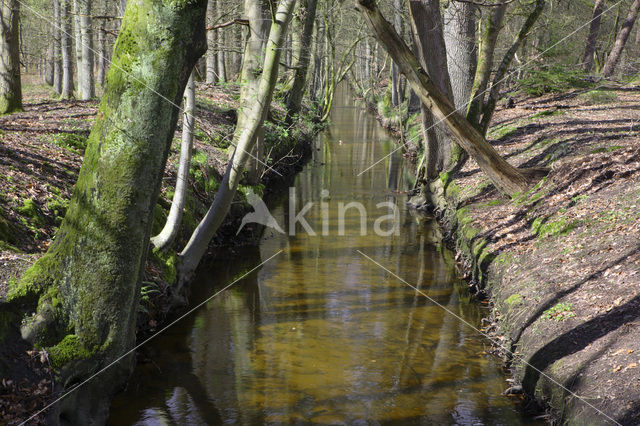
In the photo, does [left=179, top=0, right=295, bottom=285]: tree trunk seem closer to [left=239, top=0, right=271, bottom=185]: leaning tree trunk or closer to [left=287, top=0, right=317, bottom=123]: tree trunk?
[left=239, top=0, right=271, bottom=185]: leaning tree trunk

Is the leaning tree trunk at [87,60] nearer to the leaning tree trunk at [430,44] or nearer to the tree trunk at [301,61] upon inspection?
the tree trunk at [301,61]

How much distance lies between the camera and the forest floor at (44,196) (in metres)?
4.62

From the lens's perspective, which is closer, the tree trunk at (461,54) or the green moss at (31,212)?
the green moss at (31,212)

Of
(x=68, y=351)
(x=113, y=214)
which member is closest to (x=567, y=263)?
(x=113, y=214)

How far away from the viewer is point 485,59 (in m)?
12.0

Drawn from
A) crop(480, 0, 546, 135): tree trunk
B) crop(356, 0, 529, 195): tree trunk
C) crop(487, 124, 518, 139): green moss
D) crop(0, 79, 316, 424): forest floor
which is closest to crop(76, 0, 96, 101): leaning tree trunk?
crop(0, 79, 316, 424): forest floor

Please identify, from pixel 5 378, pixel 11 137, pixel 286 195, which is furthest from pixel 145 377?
pixel 286 195

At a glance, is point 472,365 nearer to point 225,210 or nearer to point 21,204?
point 225,210

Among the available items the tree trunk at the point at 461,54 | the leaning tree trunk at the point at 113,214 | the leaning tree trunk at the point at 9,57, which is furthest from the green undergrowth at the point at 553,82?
the leaning tree trunk at the point at 113,214

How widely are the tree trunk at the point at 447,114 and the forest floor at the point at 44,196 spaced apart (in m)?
3.70

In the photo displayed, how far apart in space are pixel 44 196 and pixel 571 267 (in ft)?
22.0

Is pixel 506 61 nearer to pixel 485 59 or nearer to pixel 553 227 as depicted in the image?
pixel 485 59

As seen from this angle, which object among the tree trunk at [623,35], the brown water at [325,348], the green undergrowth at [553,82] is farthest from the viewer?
the tree trunk at [623,35]

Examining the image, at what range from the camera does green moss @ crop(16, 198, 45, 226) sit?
21.9 ft
